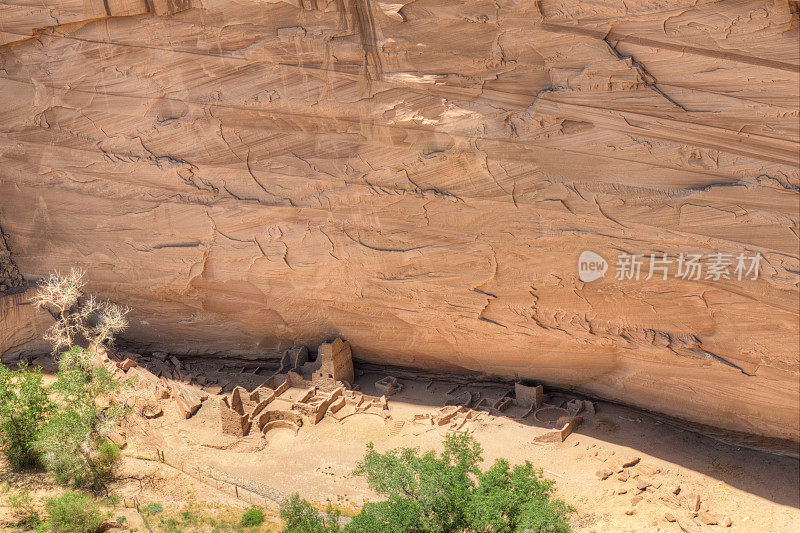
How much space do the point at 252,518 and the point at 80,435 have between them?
12.3 feet

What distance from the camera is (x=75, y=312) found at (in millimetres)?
16406

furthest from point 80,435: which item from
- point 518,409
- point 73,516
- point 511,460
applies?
point 518,409

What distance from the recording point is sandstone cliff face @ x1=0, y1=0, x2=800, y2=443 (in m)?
11.9

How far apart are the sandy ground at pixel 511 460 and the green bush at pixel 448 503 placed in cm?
156

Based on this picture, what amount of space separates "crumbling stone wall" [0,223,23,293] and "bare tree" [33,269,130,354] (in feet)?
2.40

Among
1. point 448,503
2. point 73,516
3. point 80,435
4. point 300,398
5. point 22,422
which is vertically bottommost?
point 300,398

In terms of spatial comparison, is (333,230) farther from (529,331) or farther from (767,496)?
(767,496)

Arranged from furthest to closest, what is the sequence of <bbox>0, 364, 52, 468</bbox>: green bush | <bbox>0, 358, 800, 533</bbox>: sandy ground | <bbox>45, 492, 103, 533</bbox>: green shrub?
<bbox>0, 364, 52, 468</bbox>: green bush → <bbox>0, 358, 800, 533</bbox>: sandy ground → <bbox>45, 492, 103, 533</bbox>: green shrub

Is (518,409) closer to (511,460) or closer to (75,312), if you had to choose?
(511,460)

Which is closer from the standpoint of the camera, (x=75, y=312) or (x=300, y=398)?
(x=300, y=398)

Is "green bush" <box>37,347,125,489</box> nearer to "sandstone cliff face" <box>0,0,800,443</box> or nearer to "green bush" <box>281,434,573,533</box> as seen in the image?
"sandstone cliff face" <box>0,0,800,443</box>

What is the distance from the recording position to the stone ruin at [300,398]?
15.1 metres

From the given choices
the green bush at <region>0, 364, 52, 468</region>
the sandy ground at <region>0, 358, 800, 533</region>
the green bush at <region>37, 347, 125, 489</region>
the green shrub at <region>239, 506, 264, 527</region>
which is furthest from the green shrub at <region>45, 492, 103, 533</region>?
the green shrub at <region>239, 506, 264, 527</region>

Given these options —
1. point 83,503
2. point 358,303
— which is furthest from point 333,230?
point 83,503
